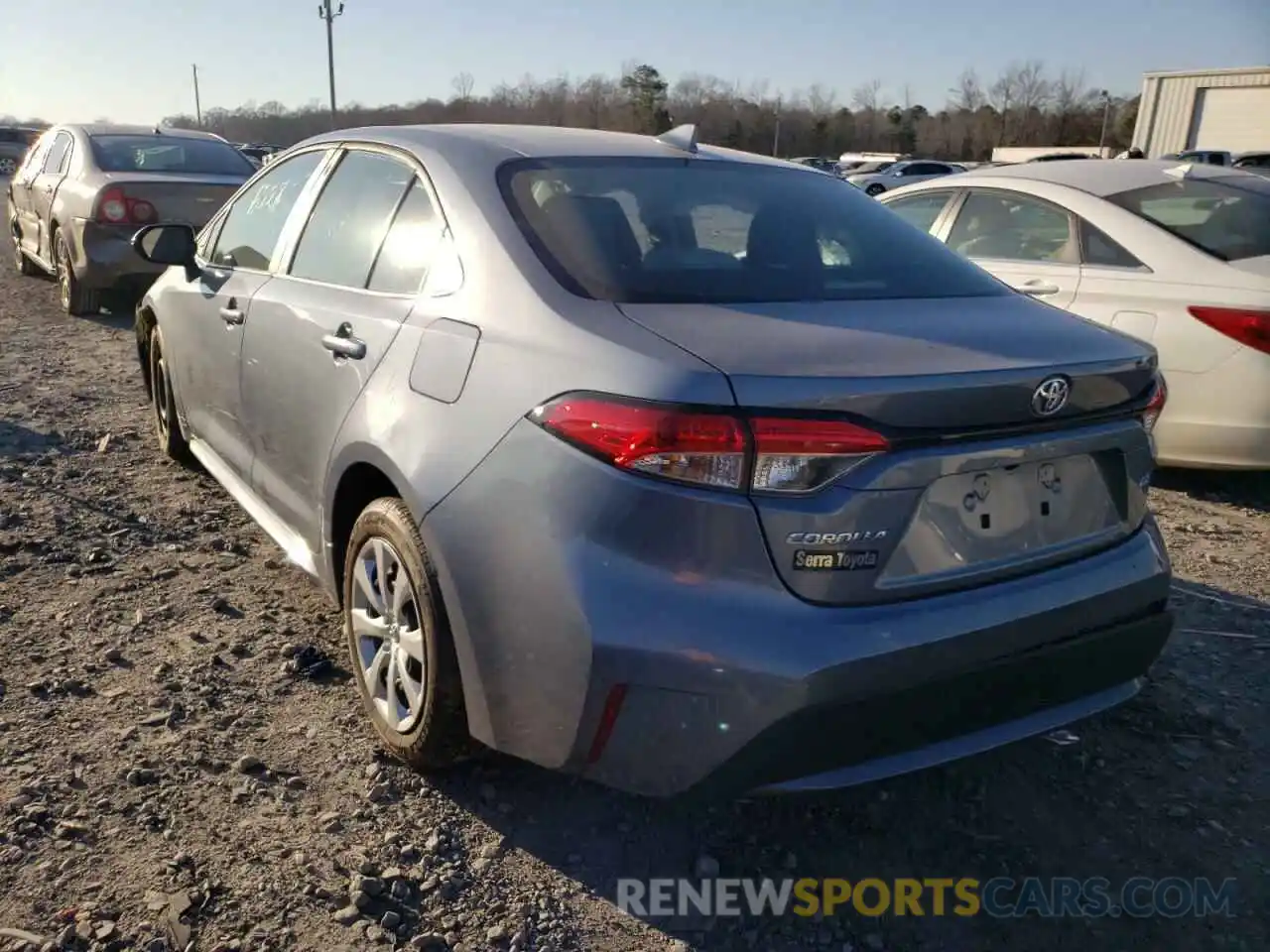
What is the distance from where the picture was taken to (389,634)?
266cm

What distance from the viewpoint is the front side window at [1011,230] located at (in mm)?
5297

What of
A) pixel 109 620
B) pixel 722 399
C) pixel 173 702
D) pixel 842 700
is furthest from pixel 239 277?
pixel 842 700

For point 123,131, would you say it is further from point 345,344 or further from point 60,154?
point 345,344

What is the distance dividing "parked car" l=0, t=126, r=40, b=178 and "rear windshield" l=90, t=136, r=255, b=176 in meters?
37.2

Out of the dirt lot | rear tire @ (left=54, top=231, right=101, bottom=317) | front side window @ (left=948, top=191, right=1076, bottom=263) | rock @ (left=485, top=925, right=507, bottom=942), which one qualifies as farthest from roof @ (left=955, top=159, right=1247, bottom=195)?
rear tire @ (left=54, top=231, right=101, bottom=317)

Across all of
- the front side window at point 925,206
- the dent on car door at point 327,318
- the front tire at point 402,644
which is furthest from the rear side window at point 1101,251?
the front tire at point 402,644

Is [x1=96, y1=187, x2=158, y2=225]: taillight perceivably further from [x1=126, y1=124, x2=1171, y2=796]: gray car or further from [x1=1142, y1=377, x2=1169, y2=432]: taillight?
[x1=1142, y1=377, x2=1169, y2=432]: taillight

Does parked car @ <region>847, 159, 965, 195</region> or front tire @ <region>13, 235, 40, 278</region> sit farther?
parked car @ <region>847, 159, 965, 195</region>

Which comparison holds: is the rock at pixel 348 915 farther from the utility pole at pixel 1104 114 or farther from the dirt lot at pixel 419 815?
the utility pole at pixel 1104 114

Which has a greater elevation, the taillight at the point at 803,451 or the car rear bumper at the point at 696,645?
the taillight at the point at 803,451

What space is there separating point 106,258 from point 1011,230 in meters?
6.55

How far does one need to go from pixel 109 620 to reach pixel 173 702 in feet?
2.12

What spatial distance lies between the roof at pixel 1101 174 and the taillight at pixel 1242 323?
967mm

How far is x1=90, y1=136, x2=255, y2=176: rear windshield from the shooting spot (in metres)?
8.51
